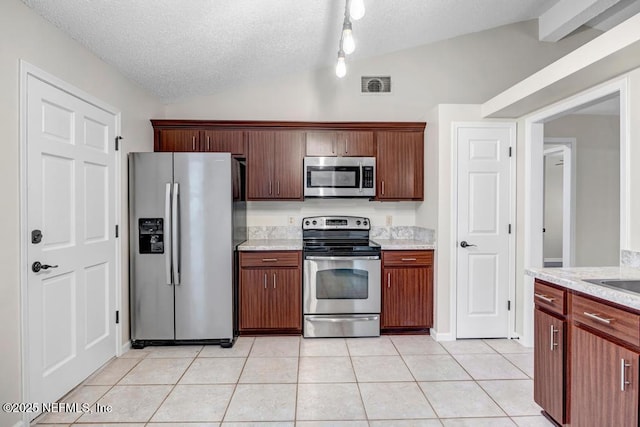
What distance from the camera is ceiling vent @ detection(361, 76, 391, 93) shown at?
13.0ft

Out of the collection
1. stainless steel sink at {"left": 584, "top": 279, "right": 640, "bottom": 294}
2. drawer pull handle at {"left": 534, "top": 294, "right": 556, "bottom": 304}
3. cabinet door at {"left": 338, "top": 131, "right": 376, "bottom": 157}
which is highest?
cabinet door at {"left": 338, "top": 131, "right": 376, "bottom": 157}

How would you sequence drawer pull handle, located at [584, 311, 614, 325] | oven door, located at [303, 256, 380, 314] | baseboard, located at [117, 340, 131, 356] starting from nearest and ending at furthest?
drawer pull handle, located at [584, 311, 614, 325], baseboard, located at [117, 340, 131, 356], oven door, located at [303, 256, 380, 314]

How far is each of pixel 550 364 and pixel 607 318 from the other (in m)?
0.55

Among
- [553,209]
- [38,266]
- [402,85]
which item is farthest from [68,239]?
[553,209]

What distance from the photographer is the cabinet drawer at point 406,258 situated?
11.1 ft

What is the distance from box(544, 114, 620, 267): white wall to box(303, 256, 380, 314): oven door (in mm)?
2823

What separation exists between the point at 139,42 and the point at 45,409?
2512mm

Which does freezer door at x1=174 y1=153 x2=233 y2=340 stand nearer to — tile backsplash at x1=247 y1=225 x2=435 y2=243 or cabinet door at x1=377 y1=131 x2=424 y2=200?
tile backsplash at x1=247 y1=225 x2=435 y2=243

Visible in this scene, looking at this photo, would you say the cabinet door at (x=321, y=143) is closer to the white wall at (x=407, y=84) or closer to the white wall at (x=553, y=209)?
the white wall at (x=407, y=84)

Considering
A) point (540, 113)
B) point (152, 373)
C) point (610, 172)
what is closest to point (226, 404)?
point (152, 373)

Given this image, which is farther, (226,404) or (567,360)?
(226,404)

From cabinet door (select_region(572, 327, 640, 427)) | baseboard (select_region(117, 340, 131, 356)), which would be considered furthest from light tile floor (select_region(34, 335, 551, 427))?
cabinet door (select_region(572, 327, 640, 427))

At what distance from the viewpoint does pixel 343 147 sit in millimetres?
3664

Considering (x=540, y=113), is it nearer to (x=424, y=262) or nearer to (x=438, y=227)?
(x=438, y=227)
